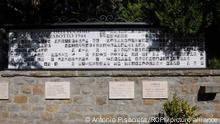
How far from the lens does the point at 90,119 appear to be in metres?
9.45

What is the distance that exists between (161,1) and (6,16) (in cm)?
410

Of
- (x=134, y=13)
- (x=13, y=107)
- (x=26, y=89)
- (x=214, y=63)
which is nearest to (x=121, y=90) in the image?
(x=134, y=13)

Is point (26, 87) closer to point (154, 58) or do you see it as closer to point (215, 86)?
point (154, 58)

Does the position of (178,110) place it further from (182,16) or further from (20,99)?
(20,99)

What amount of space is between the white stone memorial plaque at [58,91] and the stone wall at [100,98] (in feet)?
0.28

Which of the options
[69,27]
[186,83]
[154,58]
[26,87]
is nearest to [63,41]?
[69,27]

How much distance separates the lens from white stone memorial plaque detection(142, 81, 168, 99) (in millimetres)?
9398

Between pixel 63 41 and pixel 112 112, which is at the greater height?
pixel 63 41

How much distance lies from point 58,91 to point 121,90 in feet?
4.04

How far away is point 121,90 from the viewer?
941 cm

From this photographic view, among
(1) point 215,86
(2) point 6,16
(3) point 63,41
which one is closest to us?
(1) point 215,86

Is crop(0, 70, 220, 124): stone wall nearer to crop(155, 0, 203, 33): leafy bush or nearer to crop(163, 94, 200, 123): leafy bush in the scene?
crop(163, 94, 200, 123): leafy bush

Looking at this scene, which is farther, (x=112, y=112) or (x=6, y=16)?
Answer: (x=6, y=16)

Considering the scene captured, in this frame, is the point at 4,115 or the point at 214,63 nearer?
the point at 4,115
